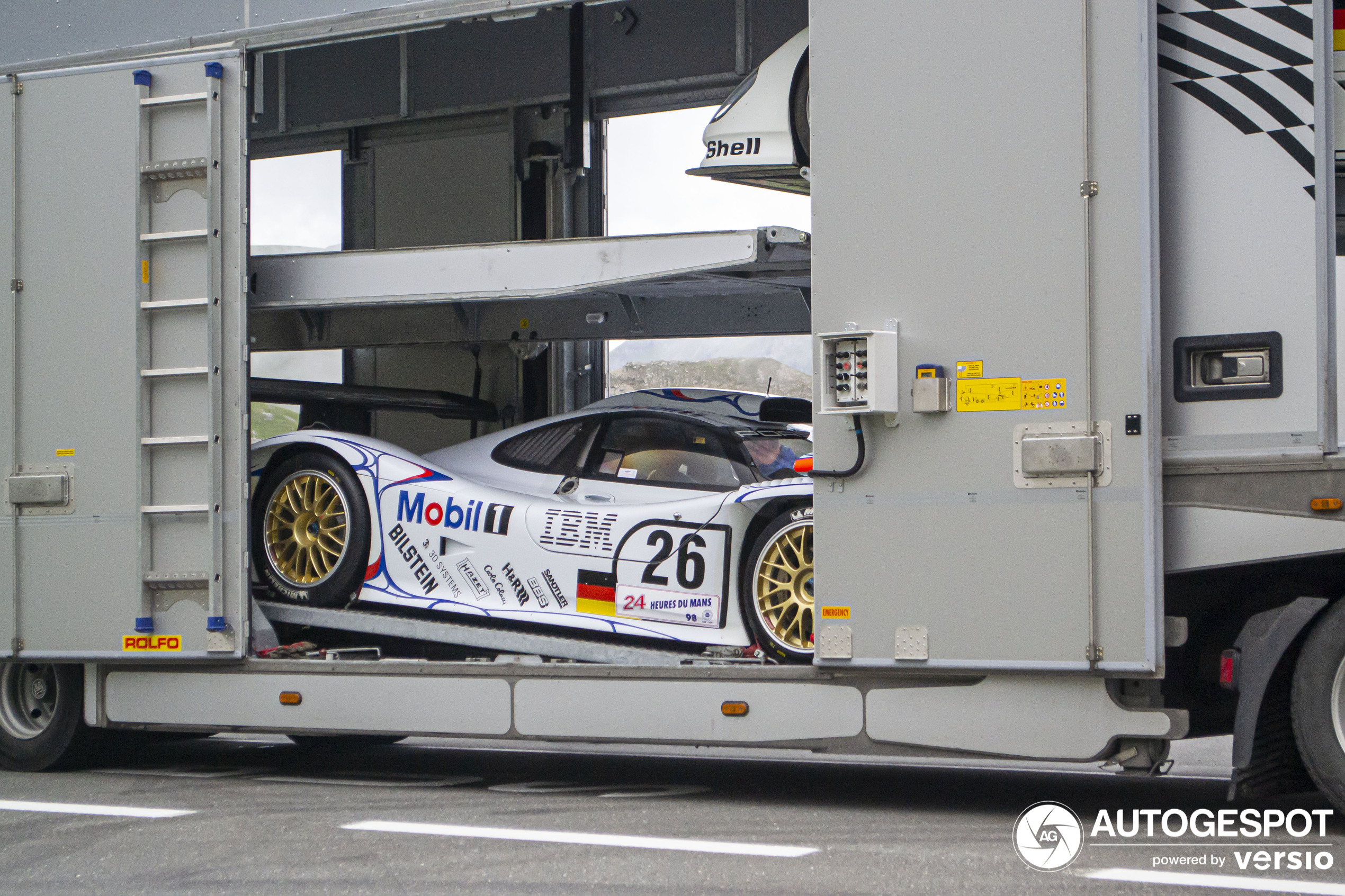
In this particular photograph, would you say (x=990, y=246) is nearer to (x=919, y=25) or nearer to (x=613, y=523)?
(x=919, y=25)

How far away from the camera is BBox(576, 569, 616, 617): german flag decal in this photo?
7.30 metres

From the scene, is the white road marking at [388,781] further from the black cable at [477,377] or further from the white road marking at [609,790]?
the black cable at [477,377]

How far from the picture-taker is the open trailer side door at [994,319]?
18.5 ft

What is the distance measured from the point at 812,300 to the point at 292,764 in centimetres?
430

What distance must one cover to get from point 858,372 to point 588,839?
82.9 inches

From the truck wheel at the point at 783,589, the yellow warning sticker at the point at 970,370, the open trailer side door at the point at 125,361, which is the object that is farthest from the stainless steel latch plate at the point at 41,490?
the yellow warning sticker at the point at 970,370

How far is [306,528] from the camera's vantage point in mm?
8117

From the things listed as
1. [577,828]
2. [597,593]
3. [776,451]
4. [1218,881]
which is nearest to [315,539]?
[597,593]

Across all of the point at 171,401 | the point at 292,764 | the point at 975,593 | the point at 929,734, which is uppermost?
the point at 171,401

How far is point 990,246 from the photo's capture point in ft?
19.3

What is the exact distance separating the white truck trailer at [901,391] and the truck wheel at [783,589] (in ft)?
0.88

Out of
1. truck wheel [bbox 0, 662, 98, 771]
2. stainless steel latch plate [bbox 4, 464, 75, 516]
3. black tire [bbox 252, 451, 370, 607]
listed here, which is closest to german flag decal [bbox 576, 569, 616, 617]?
black tire [bbox 252, 451, 370, 607]

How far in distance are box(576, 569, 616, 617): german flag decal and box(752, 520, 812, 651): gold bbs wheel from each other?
78 centimetres

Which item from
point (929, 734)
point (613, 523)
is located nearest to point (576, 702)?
point (613, 523)
